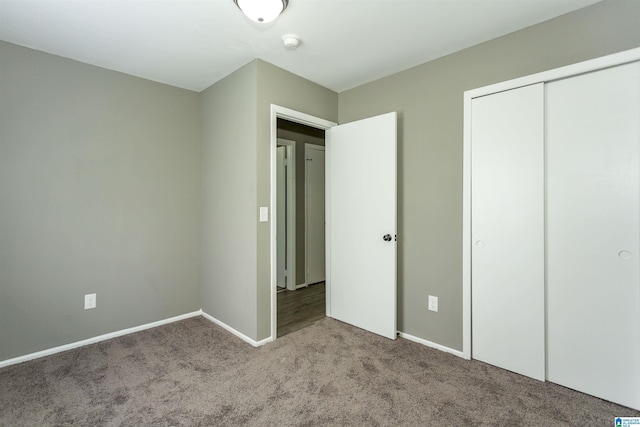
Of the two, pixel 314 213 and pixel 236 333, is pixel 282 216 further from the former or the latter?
pixel 236 333

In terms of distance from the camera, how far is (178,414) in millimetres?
1727

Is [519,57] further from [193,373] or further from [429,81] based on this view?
[193,373]

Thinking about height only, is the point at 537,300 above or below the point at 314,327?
above

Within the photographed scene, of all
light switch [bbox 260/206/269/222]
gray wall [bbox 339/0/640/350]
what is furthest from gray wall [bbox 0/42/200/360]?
gray wall [bbox 339/0/640/350]

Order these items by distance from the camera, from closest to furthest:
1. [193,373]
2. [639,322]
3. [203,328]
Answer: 1. [639,322]
2. [193,373]
3. [203,328]

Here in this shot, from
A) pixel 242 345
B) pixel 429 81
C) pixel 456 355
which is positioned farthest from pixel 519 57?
pixel 242 345

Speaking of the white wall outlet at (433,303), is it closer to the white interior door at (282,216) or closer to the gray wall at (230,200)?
the gray wall at (230,200)

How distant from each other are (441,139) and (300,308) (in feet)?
7.67

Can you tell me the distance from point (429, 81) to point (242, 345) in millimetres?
2736

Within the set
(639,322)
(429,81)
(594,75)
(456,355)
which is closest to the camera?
(639,322)

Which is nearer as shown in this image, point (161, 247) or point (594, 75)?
point (594, 75)

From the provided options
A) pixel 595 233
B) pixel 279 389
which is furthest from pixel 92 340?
pixel 595 233

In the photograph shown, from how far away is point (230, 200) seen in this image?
2822mm

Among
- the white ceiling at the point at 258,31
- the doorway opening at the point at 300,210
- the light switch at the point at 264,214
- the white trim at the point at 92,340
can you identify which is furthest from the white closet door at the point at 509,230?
the white trim at the point at 92,340
